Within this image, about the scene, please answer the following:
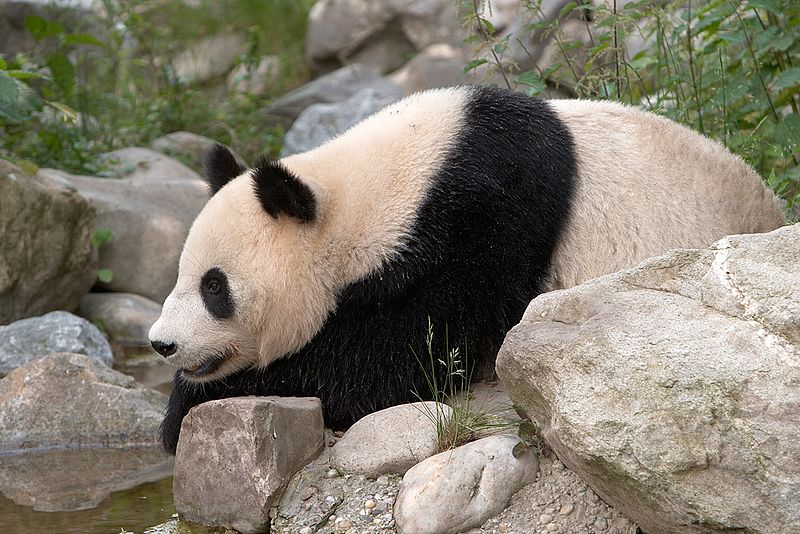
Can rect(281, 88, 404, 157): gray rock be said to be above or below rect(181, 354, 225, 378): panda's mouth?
below

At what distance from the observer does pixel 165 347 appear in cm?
436

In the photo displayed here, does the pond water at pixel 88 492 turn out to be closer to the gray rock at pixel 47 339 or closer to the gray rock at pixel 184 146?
the gray rock at pixel 47 339

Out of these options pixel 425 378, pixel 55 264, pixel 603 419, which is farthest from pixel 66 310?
pixel 603 419

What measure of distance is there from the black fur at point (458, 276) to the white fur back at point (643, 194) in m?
0.10

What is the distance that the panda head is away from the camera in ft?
14.4

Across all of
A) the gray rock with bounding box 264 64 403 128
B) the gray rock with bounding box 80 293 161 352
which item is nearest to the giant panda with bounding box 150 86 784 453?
the gray rock with bounding box 80 293 161 352

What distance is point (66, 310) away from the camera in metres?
7.36

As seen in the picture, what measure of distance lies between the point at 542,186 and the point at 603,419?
4.88 ft

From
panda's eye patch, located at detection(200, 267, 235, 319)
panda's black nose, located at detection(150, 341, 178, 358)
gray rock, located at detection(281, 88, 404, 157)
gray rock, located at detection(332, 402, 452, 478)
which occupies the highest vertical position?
panda's eye patch, located at detection(200, 267, 235, 319)

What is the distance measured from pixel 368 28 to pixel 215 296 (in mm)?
10948

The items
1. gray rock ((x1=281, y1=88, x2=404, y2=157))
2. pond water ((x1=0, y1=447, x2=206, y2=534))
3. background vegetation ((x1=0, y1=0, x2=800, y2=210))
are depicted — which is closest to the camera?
pond water ((x1=0, y1=447, x2=206, y2=534))

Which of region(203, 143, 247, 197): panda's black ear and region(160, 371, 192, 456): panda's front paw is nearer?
region(160, 371, 192, 456): panda's front paw

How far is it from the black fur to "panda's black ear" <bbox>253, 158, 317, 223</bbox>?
1.24 ft

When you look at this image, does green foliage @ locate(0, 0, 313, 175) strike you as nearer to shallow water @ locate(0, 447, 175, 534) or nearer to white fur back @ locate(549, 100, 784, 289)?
shallow water @ locate(0, 447, 175, 534)
